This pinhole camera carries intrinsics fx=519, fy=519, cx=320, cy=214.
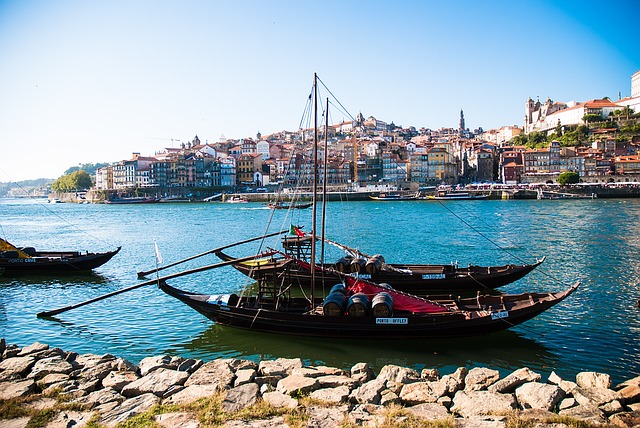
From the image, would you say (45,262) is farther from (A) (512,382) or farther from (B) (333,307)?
(A) (512,382)

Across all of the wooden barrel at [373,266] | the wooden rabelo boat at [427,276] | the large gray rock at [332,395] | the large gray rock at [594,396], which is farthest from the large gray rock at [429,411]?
the wooden barrel at [373,266]

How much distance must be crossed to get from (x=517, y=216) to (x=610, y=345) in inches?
1895

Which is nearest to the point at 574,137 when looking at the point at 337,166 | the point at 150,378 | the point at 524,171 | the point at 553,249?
the point at 524,171

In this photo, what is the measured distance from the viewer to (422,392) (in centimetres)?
932

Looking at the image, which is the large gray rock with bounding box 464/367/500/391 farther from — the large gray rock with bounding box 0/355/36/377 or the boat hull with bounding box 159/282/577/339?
the large gray rock with bounding box 0/355/36/377

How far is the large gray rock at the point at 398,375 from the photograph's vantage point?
33.4 feet

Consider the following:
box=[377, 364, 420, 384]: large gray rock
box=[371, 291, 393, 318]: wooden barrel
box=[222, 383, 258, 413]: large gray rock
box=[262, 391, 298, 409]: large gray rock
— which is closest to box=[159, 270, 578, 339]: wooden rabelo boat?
box=[371, 291, 393, 318]: wooden barrel

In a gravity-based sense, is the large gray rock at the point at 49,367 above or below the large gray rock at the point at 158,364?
above

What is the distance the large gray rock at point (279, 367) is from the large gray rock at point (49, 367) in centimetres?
405

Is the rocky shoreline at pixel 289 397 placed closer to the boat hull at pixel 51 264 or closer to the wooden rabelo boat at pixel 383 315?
the wooden rabelo boat at pixel 383 315

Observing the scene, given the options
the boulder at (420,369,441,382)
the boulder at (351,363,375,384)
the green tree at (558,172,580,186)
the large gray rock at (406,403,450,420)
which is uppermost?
the green tree at (558,172,580,186)

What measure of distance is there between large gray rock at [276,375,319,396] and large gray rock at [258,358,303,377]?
18.5 inches

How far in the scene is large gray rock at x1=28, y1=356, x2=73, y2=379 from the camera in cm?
1059

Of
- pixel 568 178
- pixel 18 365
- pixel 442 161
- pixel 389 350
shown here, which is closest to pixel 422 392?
pixel 389 350
